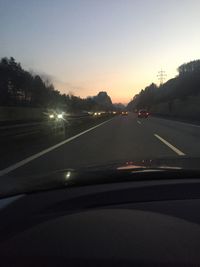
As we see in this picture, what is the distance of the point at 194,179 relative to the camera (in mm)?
3432

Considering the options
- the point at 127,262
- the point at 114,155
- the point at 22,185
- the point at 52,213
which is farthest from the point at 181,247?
the point at 114,155

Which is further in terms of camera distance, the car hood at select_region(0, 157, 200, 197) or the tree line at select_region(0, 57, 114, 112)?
the tree line at select_region(0, 57, 114, 112)

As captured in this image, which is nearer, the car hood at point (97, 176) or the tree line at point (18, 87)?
the car hood at point (97, 176)

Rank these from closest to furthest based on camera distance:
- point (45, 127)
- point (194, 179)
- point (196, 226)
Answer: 1. point (196, 226)
2. point (194, 179)
3. point (45, 127)

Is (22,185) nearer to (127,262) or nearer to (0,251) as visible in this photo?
(0,251)

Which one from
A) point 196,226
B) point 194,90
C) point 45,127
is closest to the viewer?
point 196,226

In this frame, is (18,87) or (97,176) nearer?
(97,176)

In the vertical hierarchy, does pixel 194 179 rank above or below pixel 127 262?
above

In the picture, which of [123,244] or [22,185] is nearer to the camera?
[123,244]

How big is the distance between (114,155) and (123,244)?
1473cm

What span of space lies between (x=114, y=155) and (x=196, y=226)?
14562 mm

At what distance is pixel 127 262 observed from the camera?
266 centimetres

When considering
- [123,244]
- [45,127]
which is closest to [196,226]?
[123,244]

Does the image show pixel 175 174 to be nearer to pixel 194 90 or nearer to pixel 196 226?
pixel 196 226
